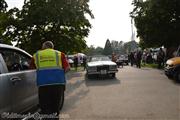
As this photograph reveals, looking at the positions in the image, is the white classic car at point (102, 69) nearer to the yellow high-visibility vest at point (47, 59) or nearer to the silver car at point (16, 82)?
the silver car at point (16, 82)

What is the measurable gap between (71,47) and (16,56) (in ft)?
106

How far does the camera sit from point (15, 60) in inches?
284

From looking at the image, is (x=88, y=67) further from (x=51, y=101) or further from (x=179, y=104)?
(x=51, y=101)

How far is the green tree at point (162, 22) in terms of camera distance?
32.4 m

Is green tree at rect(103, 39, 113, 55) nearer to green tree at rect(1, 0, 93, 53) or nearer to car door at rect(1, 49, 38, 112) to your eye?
green tree at rect(1, 0, 93, 53)

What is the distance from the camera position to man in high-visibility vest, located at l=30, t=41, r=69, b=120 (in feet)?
22.8

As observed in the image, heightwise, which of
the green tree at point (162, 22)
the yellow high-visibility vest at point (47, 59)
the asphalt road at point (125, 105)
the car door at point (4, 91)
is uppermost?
the green tree at point (162, 22)

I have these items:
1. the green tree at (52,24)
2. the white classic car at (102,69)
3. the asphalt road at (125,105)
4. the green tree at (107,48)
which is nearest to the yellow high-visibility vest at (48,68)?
the asphalt road at (125,105)

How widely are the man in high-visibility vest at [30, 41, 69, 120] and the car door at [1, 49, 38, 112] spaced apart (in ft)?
0.96

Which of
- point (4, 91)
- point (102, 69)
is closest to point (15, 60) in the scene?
point (4, 91)

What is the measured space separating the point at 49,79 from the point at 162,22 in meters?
27.6

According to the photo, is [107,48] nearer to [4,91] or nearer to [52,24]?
[52,24]

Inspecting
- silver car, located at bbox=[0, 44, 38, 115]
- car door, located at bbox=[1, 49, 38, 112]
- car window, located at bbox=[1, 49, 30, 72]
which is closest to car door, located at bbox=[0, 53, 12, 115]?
silver car, located at bbox=[0, 44, 38, 115]

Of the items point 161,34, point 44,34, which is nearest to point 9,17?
point 44,34
